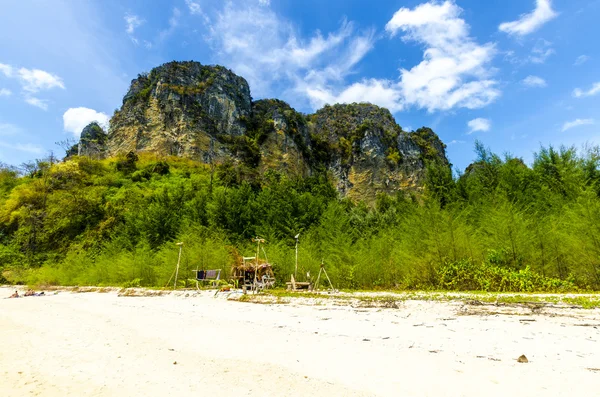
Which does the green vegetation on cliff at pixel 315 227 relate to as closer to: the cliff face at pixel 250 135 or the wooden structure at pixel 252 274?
the wooden structure at pixel 252 274

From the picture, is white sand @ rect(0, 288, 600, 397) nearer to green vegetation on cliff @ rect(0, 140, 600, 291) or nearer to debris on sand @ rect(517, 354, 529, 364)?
debris on sand @ rect(517, 354, 529, 364)

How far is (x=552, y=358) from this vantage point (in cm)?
346

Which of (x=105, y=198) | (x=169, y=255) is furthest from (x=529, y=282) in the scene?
(x=105, y=198)

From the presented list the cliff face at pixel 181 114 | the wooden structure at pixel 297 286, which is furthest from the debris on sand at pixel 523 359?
the cliff face at pixel 181 114

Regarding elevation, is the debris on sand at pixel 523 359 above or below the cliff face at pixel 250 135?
below

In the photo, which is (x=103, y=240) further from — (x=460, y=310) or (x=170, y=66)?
(x=170, y=66)

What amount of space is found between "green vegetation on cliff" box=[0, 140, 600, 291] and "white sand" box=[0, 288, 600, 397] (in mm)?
5739

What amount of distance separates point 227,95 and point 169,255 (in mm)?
43672

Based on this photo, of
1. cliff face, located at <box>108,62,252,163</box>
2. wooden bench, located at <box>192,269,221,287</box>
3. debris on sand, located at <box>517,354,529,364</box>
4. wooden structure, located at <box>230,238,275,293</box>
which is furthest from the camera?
cliff face, located at <box>108,62,252,163</box>

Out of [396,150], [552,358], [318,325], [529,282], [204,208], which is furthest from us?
[396,150]

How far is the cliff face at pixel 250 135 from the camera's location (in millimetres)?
50812

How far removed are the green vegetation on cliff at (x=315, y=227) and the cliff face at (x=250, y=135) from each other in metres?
6.05

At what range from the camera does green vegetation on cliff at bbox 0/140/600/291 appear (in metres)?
11.0

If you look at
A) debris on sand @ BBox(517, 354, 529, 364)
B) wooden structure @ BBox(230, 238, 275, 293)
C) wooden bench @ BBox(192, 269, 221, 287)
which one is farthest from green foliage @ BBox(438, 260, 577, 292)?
wooden bench @ BBox(192, 269, 221, 287)
